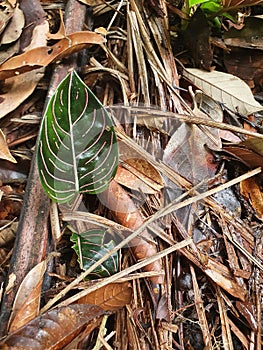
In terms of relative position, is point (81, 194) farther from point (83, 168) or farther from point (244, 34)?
point (244, 34)

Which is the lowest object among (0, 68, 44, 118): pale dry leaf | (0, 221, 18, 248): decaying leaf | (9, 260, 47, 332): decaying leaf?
(9, 260, 47, 332): decaying leaf

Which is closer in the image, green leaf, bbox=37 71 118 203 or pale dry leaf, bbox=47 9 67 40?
green leaf, bbox=37 71 118 203

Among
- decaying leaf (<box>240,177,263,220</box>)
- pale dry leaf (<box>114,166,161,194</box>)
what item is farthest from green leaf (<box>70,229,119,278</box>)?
decaying leaf (<box>240,177,263,220</box>)

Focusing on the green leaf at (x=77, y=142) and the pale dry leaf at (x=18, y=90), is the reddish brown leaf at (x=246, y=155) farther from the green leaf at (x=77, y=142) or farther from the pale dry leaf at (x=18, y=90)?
the pale dry leaf at (x=18, y=90)

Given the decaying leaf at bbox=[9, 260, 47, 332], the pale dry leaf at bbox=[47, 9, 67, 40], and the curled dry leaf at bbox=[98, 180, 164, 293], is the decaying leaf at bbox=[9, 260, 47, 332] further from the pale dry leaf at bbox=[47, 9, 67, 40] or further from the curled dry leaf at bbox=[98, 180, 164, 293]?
the pale dry leaf at bbox=[47, 9, 67, 40]

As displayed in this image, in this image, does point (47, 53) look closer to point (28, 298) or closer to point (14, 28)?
point (14, 28)

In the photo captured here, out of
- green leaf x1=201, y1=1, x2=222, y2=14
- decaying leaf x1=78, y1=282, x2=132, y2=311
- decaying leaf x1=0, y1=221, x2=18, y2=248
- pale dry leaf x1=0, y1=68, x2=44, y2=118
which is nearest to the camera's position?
decaying leaf x1=78, y1=282, x2=132, y2=311

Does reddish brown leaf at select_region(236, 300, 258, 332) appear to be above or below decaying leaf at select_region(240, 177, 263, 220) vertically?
below

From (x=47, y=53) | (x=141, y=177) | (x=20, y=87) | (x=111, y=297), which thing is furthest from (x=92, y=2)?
(x=111, y=297)

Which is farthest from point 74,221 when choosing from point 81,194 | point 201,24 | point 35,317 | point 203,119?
point 201,24
